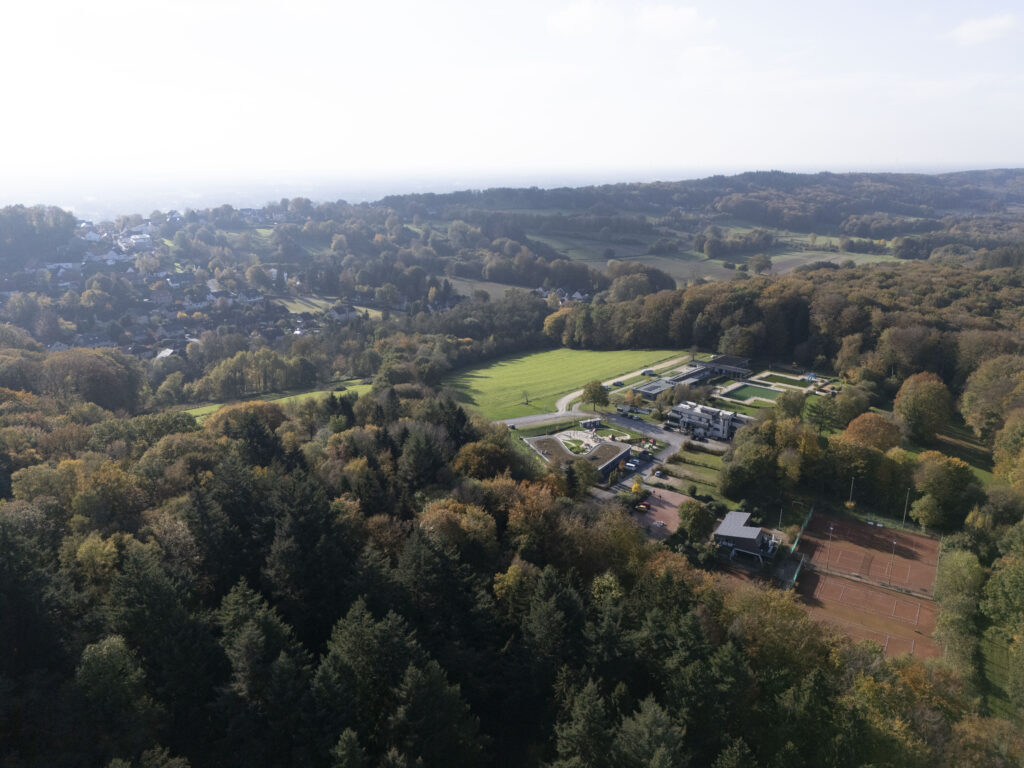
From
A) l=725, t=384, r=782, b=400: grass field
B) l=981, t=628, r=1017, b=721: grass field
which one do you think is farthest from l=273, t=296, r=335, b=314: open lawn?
l=981, t=628, r=1017, b=721: grass field

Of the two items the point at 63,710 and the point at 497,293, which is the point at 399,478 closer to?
the point at 63,710

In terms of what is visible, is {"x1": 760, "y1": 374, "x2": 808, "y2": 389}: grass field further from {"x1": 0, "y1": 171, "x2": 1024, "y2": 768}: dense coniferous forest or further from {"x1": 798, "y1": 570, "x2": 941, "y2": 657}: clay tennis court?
{"x1": 798, "y1": 570, "x2": 941, "y2": 657}: clay tennis court

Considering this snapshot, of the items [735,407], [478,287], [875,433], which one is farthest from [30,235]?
[875,433]

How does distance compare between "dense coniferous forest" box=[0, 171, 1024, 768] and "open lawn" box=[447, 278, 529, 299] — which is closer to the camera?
"dense coniferous forest" box=[0, 171, 1024, 768]

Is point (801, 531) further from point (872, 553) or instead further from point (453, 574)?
point (453, 574)

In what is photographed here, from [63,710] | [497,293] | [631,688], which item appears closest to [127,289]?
[497,293]

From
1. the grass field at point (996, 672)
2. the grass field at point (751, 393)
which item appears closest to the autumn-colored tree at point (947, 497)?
the grass field at point (996, 672)
